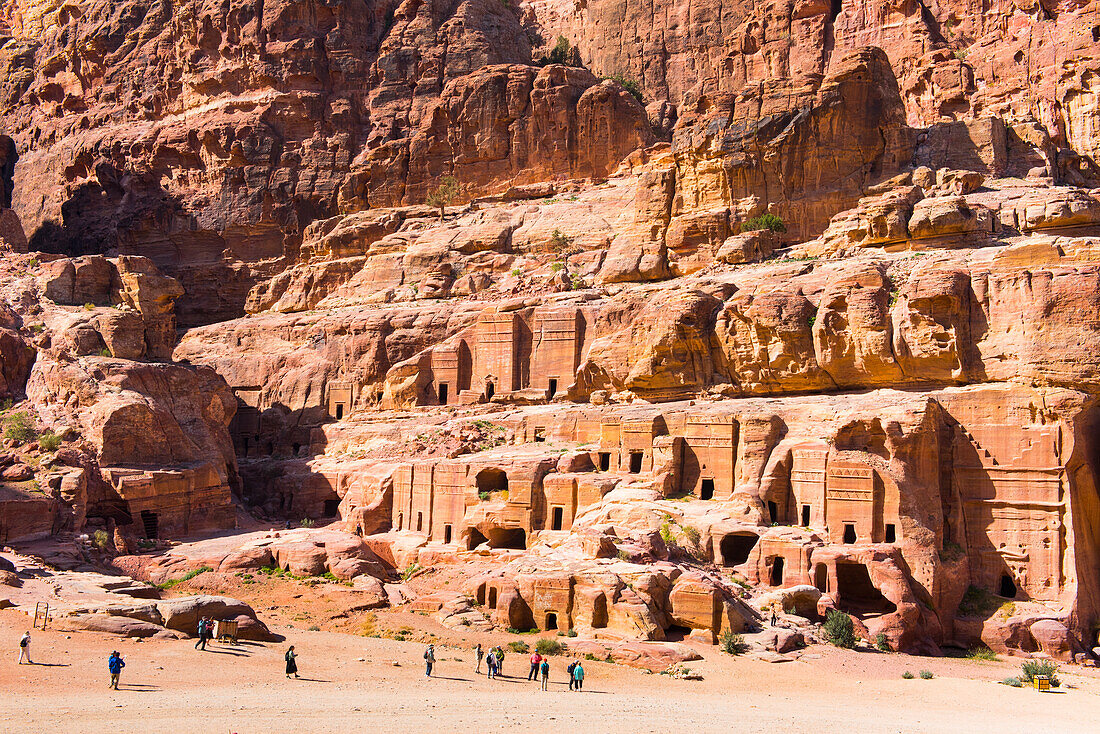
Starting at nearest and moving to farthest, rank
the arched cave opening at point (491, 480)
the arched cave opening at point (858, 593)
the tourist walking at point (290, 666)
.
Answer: the tourist walking at point (290, 666), the arched cave opening at point (858, 593), the arched cave opening at point (491, 480)

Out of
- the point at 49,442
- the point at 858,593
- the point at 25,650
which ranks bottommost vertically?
the point at 25,650

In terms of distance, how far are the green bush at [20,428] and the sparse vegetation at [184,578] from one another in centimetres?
1122

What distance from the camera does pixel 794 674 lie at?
33.0 m

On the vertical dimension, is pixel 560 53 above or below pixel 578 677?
above

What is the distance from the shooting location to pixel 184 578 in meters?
44.2

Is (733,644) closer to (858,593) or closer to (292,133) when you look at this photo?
(858,593)

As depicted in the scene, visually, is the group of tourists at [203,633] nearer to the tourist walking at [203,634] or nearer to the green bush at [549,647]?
the tourist walking at [203,634]

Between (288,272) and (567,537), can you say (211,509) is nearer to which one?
(567,537)

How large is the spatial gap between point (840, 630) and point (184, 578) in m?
26.4

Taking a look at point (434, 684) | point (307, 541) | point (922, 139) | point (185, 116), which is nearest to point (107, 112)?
point (185, 116)

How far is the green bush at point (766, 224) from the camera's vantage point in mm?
58125

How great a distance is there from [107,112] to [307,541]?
62.8 metres

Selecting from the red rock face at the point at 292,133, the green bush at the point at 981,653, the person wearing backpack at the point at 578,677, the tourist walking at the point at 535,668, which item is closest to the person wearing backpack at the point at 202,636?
the tourist walking at the point at 535,668

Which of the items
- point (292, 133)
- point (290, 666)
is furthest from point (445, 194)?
point (290, 666)
